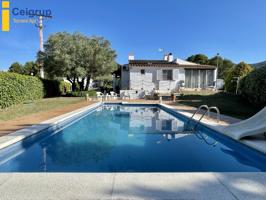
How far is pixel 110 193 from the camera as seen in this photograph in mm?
2781

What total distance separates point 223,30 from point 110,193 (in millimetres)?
22366

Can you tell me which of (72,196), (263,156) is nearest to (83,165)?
(72,196)

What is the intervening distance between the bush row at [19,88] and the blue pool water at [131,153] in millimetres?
6476

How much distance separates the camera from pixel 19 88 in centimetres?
1434

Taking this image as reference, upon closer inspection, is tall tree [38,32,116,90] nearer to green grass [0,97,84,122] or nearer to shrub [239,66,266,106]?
green grass [0,97,84,122]

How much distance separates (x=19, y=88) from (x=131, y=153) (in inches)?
476

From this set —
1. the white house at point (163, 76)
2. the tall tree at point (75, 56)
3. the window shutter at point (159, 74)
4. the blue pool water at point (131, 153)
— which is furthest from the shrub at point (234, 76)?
the blue pool water at point (131, 153)

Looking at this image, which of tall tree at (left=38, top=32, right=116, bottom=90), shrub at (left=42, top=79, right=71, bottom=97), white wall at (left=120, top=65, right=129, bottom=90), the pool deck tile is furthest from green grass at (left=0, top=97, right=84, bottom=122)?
white wall at (left=120, top=65, right=129, bottom=90)

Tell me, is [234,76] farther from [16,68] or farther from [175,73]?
[16,68]

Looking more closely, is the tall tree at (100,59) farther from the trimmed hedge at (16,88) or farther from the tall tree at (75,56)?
the trimmed hedge at (16,88)

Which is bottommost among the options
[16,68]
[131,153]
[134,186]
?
[131,153]

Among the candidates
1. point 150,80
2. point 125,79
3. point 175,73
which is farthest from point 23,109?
point 175,73

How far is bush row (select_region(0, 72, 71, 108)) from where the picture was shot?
1200cm

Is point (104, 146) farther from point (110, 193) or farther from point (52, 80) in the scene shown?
point (52, 80)
